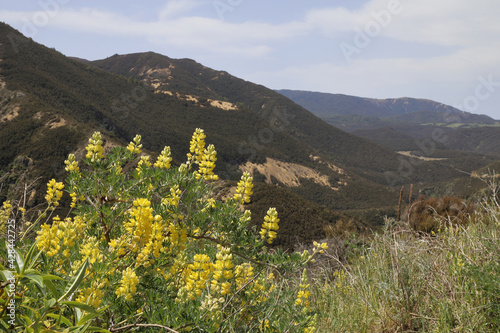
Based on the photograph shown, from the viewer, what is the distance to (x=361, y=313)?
108 inches

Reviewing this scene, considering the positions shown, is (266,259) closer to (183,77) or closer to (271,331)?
(271,331)

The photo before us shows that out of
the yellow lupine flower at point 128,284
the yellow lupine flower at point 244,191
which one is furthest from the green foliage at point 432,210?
the yellow lupine flower at point 128,284

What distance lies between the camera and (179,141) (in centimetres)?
3444

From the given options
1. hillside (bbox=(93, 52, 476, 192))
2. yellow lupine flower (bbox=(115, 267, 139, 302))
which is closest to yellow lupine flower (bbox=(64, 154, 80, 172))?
yellow lupine flower (bbox=(115, 267, 139, 302))

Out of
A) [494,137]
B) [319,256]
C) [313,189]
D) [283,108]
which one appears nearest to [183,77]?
[283,108]

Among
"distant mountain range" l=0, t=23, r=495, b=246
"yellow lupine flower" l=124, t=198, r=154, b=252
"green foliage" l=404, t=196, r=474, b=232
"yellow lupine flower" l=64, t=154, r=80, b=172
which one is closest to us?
"yellow lupine flower" l=124, t=198, r=154, b=252

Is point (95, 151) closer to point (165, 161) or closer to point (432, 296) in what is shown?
point (165, 161)

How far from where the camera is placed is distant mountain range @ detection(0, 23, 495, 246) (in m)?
17.0

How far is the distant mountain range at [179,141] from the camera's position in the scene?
1695cm

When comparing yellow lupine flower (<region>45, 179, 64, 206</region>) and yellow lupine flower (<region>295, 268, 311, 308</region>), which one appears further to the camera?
yellow lupine flower (<region>45, 179, 64, 206</region>)

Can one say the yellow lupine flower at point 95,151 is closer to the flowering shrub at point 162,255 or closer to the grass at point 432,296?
the flowering shrub at point 162,255

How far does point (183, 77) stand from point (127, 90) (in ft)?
119

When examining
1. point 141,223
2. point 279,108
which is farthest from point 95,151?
point 279,108

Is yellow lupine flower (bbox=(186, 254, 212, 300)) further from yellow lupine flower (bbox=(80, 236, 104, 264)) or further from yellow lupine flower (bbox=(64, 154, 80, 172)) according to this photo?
yellow lupine flower (bbox=(64, 154, 80, 172))
